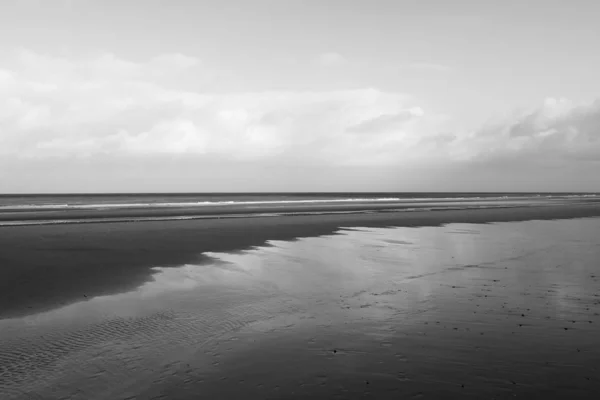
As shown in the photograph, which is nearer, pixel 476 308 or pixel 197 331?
pixel 197 331

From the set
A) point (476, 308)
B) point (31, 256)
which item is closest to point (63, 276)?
point (31, 256)

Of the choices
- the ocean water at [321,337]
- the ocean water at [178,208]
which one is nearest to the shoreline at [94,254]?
the ocean water at [321,337]

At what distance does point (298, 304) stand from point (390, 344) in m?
3.87

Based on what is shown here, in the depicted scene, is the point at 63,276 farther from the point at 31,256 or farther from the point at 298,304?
the point at 298,304

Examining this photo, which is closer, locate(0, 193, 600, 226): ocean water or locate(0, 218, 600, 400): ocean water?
locate(0, 218, 600, 400): ocean water

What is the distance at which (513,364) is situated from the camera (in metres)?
7.46

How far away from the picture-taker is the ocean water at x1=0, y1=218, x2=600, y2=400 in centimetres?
673

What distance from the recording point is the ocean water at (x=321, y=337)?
22.1 feet

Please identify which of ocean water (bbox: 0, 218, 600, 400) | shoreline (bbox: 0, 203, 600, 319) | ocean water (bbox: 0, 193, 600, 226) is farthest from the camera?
ocean water (bbox: 0, 193, 600, 226)

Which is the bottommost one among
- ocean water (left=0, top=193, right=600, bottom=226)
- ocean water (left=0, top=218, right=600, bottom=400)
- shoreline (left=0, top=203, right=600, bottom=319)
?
ocean water (left=0, top=218, right=600, bottom=400)

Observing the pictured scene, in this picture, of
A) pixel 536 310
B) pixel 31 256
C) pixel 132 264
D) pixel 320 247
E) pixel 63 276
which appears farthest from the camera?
pixel 320 247

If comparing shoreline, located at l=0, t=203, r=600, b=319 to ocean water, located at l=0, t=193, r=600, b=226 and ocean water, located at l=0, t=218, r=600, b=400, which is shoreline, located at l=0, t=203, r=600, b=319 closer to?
ocean water, located at l=0, t=218, r=600, b=400

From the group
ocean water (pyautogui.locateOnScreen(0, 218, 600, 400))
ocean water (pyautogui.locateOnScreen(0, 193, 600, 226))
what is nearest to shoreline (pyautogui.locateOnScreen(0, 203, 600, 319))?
ocean water (pyautogui.locateOnScreen(0, 218, 600, 400))

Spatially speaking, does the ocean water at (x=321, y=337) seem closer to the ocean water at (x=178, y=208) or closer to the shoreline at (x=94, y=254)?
the shoreline at (x=94, y=254)
